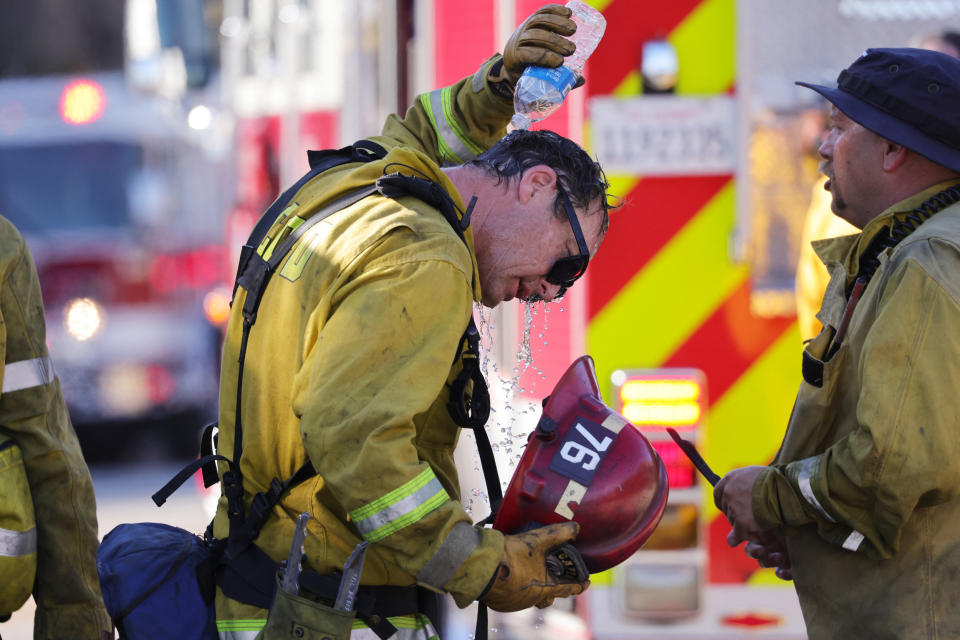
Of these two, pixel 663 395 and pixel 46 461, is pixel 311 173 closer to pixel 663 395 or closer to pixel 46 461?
pixel 46 461

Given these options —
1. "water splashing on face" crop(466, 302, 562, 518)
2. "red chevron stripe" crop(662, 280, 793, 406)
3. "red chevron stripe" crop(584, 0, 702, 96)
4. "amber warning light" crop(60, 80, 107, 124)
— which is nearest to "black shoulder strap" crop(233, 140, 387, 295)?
"red chevron stripe" crop(584, 0, 702, 96)

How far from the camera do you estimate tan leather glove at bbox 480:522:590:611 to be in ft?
A: 6.40

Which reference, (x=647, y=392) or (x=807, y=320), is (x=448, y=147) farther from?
(x=807, y=320)

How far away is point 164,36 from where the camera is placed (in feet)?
28.7

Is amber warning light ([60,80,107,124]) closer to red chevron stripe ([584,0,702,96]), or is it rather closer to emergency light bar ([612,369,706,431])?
red chevron stripe ([584,0,702,96])

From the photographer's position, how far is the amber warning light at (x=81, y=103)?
801 centimetres

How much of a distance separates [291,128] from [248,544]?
5463 millimetres

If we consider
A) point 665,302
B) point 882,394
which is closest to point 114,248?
point 665,302

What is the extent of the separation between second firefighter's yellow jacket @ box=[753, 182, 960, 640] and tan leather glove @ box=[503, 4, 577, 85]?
0.72m

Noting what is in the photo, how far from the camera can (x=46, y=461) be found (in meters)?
2.41

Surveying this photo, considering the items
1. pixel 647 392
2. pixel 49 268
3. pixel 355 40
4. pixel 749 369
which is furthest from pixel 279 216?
pixel 49 268

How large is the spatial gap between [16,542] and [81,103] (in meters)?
6.28

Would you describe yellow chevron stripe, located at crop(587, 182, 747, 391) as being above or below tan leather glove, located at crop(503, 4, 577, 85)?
below

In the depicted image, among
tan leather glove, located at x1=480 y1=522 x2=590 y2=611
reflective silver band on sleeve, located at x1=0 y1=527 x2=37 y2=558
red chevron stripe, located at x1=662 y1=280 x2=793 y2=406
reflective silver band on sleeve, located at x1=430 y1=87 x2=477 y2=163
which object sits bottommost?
red chevron stripe, located at x1=662 y1=280 x2=793 y2=406
